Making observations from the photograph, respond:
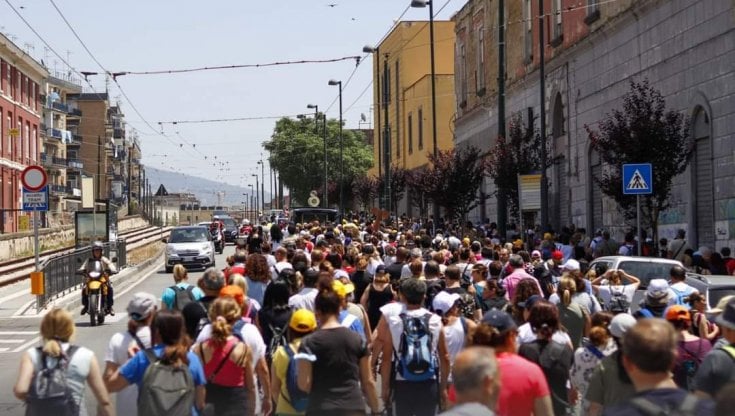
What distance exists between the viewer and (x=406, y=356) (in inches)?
341

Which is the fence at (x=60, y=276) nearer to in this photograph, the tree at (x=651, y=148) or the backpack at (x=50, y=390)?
the tree at (x=651, y=148)

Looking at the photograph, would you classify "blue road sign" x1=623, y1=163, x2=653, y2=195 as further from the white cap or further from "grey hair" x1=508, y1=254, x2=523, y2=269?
the white cap

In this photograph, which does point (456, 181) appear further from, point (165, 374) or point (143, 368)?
point (165, 374)

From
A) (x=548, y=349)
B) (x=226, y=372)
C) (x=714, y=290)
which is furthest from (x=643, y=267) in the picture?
(x=226, y=372)

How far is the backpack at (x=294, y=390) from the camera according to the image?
757 centimetres

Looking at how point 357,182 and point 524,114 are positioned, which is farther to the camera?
point 357,182

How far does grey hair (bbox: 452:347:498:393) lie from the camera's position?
15.9ft

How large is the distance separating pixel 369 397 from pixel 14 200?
192ft

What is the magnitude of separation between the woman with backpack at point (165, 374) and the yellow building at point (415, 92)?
56096mm

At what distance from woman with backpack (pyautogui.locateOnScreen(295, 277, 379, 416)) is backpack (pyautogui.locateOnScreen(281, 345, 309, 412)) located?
8cm

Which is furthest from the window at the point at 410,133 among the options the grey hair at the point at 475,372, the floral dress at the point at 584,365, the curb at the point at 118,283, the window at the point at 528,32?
the grey hair at the point at 475,372

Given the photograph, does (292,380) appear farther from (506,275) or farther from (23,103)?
(23,103)

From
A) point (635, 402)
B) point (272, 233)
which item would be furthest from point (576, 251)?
point (635, 402)

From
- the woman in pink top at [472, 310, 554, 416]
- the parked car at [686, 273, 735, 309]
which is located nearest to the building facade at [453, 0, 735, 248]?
the parked car at [686, 273, 735, 309]
